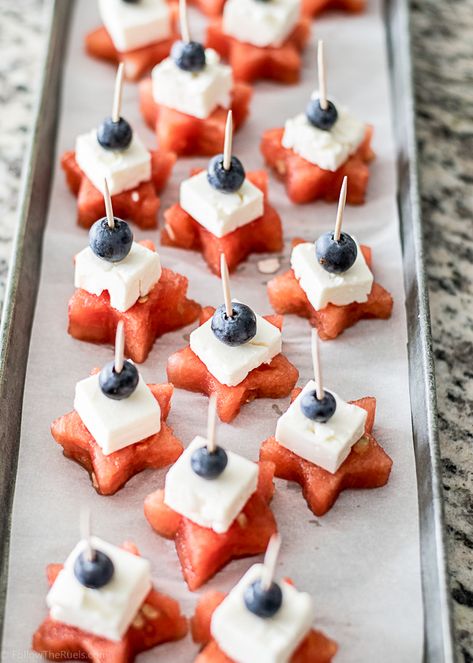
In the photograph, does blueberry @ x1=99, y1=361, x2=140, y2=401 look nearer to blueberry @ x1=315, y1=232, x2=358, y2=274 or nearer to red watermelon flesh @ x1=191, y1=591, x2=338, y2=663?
red watermelon flesh @ x1=191, y1=591, x2=338, y2=663

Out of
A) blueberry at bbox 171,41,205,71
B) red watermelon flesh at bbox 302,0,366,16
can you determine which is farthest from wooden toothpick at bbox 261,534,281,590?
red watermelon flesh at bbox 302,0,366,16

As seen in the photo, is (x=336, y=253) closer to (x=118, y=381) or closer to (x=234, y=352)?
(x=234, y=352)

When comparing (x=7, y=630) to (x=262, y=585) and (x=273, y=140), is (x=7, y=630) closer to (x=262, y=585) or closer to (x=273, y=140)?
(x=262, y=585)

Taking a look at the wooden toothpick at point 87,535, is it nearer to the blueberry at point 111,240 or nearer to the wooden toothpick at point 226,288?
the wooden toothpick at point 226,288

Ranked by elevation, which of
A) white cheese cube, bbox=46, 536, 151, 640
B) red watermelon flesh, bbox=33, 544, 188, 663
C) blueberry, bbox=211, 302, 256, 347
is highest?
blueberry, bbox=211, 302, 256, 347

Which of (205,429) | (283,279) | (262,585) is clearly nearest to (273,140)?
(283,279)
